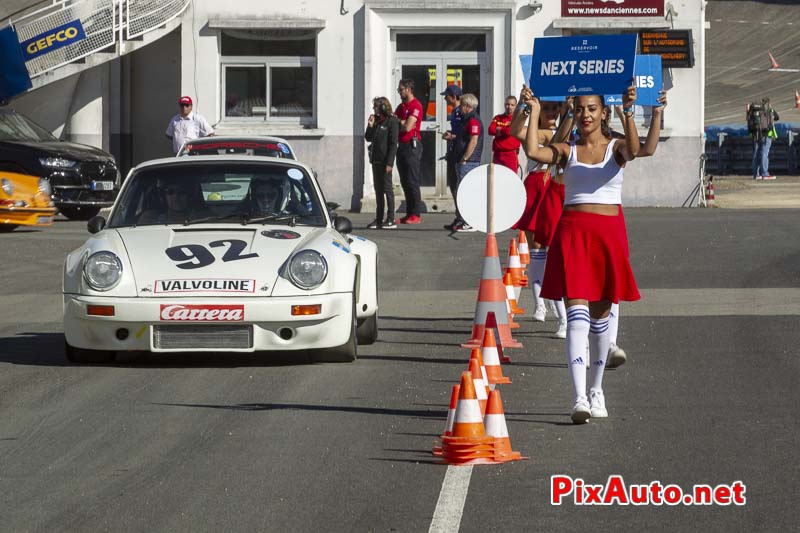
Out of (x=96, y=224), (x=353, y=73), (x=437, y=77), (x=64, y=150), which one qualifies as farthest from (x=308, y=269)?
(x=437, y=77)

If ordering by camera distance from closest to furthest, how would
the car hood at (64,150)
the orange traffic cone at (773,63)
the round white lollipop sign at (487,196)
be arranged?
the round white lollipop sign at (487,196), the car hood at (64,150), the orange traffic cone at (773,63)

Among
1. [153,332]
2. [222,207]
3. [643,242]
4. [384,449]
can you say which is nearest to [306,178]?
[222,207]

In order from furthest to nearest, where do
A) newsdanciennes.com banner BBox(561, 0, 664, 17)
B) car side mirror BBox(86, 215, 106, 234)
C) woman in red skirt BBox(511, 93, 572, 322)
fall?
newsdanciennes.com banner BBox(561, 0, 664, 17)
woman in red skirt BBox(511, 93, 572, 322)
car side mirror BBox(86, 215, 106, 234)

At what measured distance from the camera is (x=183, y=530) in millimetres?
5887

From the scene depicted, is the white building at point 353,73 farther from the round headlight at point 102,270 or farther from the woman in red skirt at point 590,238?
the woman in red skirt at point 590,238

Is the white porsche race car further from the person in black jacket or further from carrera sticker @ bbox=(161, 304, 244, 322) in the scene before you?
the person in black jacket

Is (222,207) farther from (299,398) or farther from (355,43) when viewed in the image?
(355,43)

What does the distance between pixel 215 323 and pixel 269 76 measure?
63.0 ft

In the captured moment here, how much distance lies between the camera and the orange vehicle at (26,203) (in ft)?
69.4

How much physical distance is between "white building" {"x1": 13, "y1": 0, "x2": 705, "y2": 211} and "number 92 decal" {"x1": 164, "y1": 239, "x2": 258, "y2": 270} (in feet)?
57.0

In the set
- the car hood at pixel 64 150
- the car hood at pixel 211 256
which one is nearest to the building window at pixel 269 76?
the car hood at pixel 64 150

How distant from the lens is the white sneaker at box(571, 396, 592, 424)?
26.1 feet

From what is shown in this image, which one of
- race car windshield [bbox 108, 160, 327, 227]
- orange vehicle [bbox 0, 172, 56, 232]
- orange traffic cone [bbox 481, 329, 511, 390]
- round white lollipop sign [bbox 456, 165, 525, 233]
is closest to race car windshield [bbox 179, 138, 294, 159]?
orange vehicle [bbox 0, 172, 56, 232]

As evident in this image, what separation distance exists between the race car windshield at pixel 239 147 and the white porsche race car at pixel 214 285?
687 cm
